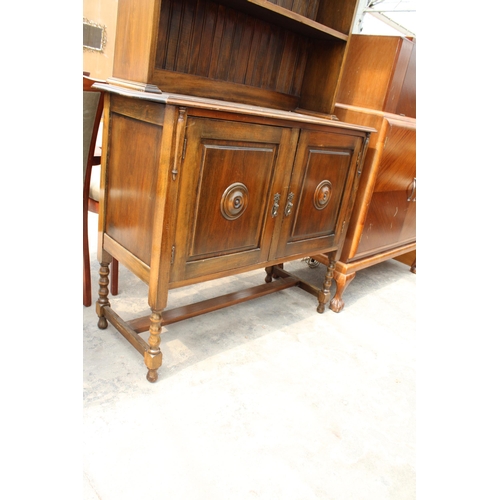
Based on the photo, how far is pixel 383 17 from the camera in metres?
8.77

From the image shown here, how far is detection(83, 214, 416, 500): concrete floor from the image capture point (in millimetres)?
1331

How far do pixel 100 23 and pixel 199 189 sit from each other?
588cm

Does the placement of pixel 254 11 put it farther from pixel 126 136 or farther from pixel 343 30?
pixel 126 136

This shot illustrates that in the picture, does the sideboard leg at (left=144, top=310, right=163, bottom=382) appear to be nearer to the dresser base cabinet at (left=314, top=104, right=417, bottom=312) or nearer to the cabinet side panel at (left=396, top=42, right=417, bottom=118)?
the dresser base cabinet at (left=314, top=104, right=417, bottom=312)

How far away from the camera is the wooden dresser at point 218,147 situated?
4.90ft

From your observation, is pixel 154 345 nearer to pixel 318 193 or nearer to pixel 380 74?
pixel 318 193

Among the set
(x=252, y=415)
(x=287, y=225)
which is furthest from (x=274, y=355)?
(x=287, y=225)

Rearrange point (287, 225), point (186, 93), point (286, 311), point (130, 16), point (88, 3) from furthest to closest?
point (88, 3) < point (286, 311) < point (287, 225) < point (186, 93) < point (130, 16)

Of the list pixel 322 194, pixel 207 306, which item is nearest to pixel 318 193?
pixel 322 194

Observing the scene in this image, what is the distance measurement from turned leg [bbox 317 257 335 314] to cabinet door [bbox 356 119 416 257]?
22 cm

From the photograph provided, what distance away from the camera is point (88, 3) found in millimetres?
5980

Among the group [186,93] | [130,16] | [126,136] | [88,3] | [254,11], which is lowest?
[126,136]
